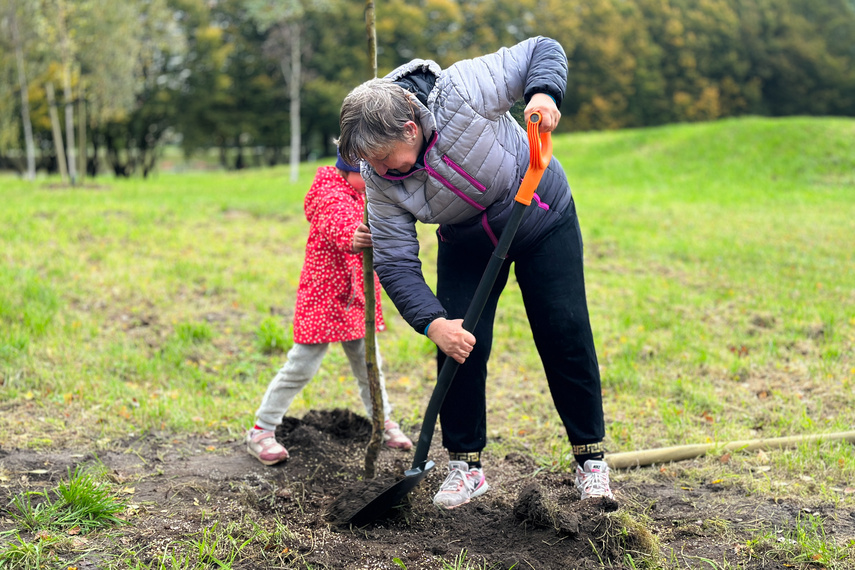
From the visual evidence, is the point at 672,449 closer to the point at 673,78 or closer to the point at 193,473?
the point at 193,473

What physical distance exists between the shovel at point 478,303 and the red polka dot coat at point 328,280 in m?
0.79

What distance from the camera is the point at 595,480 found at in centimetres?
291

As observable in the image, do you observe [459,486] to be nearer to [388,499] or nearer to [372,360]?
[388,499]

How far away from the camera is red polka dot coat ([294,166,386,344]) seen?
129 inches

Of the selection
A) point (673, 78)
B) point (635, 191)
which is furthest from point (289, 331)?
point (673, 78)

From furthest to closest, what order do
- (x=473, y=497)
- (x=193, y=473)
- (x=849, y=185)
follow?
(x=849, y=185) → (x=193, y=473) → (x=473, y=497)

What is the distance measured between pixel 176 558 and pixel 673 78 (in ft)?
142

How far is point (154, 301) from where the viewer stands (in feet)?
21.1

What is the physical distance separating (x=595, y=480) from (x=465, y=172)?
136cm

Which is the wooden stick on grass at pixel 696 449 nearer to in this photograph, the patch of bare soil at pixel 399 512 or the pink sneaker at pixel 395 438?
the patch of bare soil at pixel 399 512

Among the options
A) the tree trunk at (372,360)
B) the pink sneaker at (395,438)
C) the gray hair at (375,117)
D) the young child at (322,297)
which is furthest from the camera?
the pink sneaker at (395,438)

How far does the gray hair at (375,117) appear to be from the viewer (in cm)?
229

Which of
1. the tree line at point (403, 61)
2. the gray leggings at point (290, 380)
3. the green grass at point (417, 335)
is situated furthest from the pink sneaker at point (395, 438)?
the tree line at point (403, 61)

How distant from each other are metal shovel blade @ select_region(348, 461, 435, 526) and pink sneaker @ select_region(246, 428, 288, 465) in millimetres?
748
